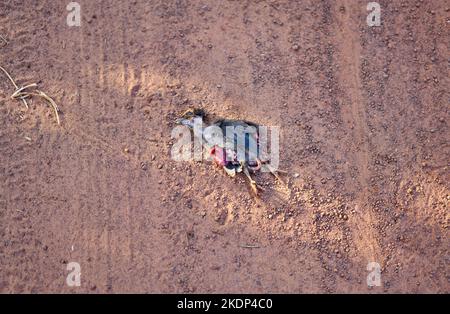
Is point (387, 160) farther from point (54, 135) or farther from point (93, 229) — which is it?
point (54, 135)

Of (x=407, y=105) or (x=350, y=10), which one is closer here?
(x=407, y=105)

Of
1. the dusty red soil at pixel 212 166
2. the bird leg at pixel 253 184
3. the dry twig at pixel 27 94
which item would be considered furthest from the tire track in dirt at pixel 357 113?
the dry twig at pixel 27 94

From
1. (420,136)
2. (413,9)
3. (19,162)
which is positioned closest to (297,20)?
(413,9)

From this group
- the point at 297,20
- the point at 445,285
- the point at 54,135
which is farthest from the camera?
the point at 297,20

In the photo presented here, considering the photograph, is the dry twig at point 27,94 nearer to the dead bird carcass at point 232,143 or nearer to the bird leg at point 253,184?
the dead bird carcass at point 232,143

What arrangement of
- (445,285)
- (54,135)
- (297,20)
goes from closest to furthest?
1. (445,285)
2. (54,135)
3. (297,20)

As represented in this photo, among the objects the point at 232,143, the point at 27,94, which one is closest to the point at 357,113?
the point at 232,143
